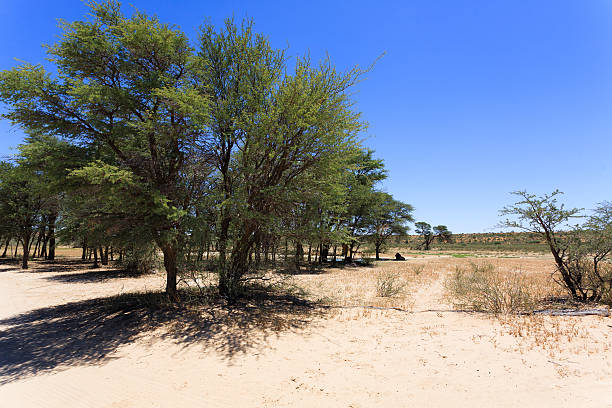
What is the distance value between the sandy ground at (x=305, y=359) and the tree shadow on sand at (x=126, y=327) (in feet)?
A: 0.16

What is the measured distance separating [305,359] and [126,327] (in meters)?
5.61

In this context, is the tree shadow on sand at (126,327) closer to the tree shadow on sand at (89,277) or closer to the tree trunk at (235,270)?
the tree trunk at (235,270)

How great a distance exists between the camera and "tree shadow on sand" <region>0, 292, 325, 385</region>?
6887 mm

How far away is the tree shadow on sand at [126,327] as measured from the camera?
689 cm

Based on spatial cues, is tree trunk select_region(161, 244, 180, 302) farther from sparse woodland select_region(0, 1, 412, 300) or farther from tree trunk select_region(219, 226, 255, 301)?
tree trunk select_region(219, 226, 255, 301)

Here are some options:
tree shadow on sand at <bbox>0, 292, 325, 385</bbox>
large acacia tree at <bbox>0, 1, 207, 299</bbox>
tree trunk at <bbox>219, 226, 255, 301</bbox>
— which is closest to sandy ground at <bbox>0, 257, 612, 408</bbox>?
tree shadow on sand at <bbox>0, 292, 325, 385</bbox>

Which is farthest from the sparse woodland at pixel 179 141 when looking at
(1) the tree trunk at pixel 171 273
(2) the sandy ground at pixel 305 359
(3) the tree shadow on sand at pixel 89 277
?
(3) the tree shadow on sand at pixel 89 277

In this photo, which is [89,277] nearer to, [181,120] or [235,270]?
[235,270]

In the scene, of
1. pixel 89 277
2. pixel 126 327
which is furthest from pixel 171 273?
pixel 89 277

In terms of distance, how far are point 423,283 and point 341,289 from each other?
215 inches

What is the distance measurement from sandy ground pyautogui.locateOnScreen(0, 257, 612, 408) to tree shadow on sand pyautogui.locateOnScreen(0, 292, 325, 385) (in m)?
0.05

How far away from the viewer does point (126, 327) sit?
862cm

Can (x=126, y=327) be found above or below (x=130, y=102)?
below

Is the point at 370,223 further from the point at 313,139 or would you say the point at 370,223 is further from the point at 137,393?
the point at 137,393
